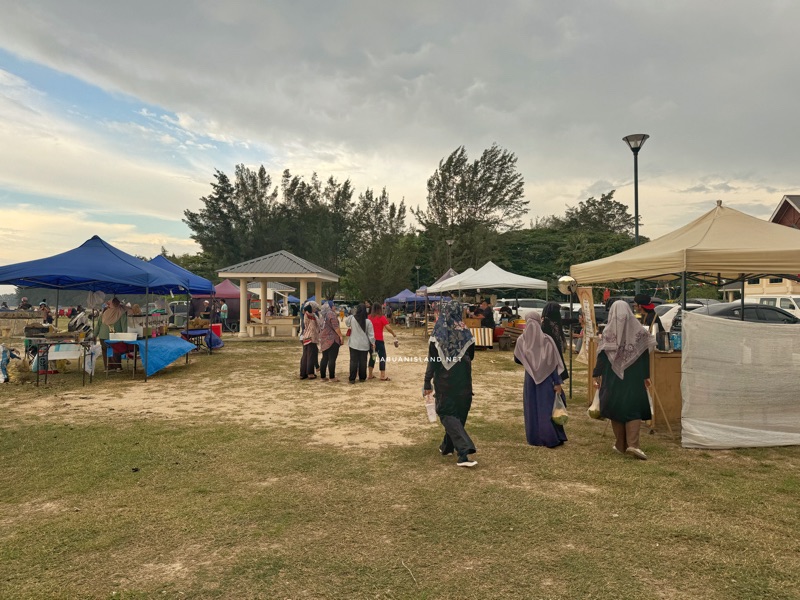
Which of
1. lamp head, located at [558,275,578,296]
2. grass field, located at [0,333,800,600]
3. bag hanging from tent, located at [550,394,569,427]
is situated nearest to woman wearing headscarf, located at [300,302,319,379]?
grass field, located at [0,333,800,600]

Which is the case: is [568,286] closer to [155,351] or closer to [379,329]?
[379,329]

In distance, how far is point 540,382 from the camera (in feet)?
17.8

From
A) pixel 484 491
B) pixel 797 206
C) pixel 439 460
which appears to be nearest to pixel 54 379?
pixel 439 460

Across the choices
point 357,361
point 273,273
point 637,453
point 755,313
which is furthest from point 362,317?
point 273,273

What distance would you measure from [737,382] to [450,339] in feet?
10.3

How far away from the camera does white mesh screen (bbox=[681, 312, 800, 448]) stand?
17.8ft

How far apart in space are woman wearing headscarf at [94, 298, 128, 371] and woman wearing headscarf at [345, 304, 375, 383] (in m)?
4.97

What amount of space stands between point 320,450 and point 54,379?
7.55 metres

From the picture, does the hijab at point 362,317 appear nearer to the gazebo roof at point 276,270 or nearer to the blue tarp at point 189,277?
the blue tarp at point 189,277

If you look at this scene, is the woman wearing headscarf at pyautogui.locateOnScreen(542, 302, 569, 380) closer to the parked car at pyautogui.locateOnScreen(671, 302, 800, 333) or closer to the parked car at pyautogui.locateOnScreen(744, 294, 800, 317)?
the parked car at pyautogui.locateOnScreen(671, 302, 800, 333)

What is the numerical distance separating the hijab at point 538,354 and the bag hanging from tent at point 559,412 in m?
0.29

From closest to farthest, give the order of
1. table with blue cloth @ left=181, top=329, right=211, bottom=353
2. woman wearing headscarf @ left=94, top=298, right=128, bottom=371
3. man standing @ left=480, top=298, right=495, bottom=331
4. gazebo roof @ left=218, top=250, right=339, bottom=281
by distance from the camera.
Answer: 1. woman wearing headscarf @ left=94, top=298, right=128, bottom=371
2. table with blue cloth @ left=181, top=329, right=211, bottom=353
3. man standing @ left=480, top=298, right=495, bottom=331
4. gazebo roof @ left=218, top=250, right=339, bottom=281

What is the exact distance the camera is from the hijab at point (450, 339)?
16.2 ft

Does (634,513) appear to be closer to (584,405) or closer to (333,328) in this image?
(584,405)
